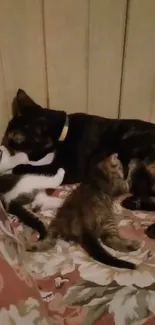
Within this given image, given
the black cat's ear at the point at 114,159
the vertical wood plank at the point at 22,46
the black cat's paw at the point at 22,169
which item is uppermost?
the vertical wood plank at the point at 22,46

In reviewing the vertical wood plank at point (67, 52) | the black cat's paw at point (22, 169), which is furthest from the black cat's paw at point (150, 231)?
the vertical wood plank at point (67, 52)

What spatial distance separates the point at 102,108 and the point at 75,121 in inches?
5.6

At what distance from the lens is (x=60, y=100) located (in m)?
1.62

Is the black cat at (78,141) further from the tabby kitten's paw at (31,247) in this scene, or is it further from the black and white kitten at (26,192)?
the tabby kitten's paw at (31,247)

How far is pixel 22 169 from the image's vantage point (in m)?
1.51

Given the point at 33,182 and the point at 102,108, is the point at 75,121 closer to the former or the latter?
the point at 102,108

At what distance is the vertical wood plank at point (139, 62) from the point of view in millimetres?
1472

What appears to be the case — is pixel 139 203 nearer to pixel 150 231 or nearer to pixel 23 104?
pixel 150 231

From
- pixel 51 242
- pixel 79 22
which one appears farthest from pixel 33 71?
pixel 51 242

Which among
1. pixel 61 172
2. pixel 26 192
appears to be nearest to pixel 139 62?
pixel 61 172

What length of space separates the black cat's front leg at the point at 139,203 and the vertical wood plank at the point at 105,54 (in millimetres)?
402

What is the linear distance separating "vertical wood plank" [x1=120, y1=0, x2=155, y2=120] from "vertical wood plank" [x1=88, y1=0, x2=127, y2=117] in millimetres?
28

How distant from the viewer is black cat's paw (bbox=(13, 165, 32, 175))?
150 cm

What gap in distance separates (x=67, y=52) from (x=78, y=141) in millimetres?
322
